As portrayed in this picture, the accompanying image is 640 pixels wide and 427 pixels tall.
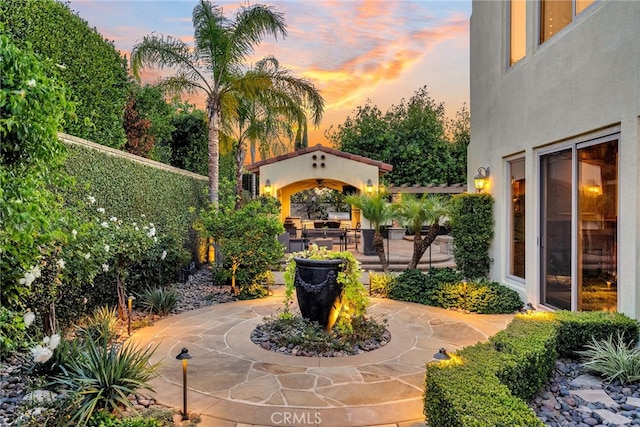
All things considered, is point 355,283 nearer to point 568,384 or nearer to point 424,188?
point 568,384

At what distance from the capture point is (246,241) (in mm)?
8750

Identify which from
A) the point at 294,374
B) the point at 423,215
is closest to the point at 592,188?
the point at 423,215

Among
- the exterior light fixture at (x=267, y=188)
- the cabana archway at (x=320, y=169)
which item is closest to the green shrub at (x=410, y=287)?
the cabana archway at (x=320, y=169)

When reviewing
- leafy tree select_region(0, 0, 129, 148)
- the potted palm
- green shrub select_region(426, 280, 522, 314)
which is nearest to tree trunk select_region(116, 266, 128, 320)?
leafy tree select_region(0, 0, 129, 148)

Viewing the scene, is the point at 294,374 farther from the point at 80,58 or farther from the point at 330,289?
the point at 80,58

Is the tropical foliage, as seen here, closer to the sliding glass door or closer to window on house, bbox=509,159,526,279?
window on house, bbox=509,159,526,279

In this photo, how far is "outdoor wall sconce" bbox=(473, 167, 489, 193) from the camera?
29.9ft

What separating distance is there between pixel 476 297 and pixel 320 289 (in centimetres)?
373

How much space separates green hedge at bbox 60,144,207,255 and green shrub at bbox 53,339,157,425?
2165 mm

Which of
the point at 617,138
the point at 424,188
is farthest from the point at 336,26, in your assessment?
the point at 424,188

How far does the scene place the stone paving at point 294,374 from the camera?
3764 millimetres

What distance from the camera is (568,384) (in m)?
4.30

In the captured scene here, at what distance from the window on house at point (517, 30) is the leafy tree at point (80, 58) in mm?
8277

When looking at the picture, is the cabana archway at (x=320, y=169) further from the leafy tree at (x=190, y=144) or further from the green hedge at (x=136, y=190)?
the green hedge at (x=136, y=190)
